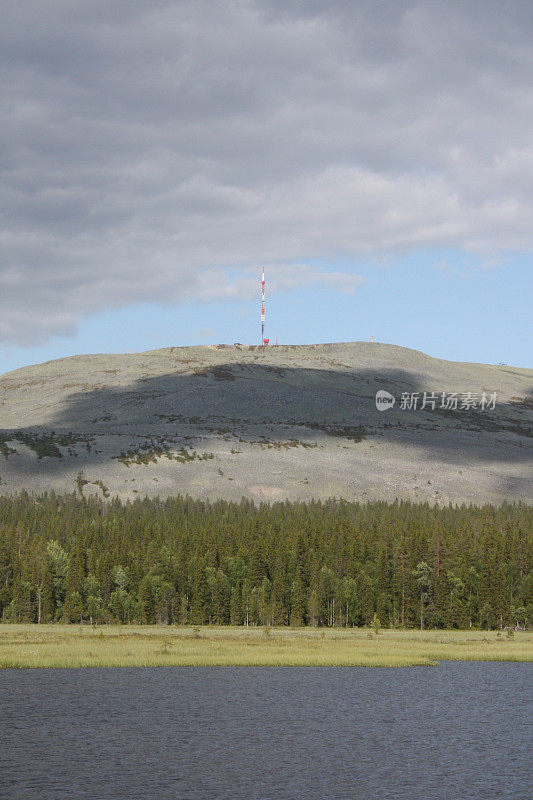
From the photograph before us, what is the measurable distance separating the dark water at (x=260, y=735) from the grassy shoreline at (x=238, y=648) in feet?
17.5

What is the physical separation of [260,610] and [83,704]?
87.4m

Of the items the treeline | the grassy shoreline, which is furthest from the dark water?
the treeline

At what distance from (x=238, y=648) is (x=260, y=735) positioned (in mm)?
45386

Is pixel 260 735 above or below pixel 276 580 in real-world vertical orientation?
above

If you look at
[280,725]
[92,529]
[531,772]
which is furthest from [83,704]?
[92,529]

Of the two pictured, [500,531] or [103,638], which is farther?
[500,531]

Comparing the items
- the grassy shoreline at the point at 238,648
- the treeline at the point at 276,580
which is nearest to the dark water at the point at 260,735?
the grassy shoreline at the point at 238,648

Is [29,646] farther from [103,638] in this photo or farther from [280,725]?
[280,725]

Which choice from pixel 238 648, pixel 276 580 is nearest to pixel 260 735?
pixel 238 648

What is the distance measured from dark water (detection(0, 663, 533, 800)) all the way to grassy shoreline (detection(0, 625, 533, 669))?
5344mm

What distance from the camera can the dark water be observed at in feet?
123

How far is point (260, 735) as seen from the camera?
49.6 meters

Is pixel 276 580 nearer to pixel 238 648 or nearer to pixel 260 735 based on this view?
pixel 238 648

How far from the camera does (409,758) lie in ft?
145
